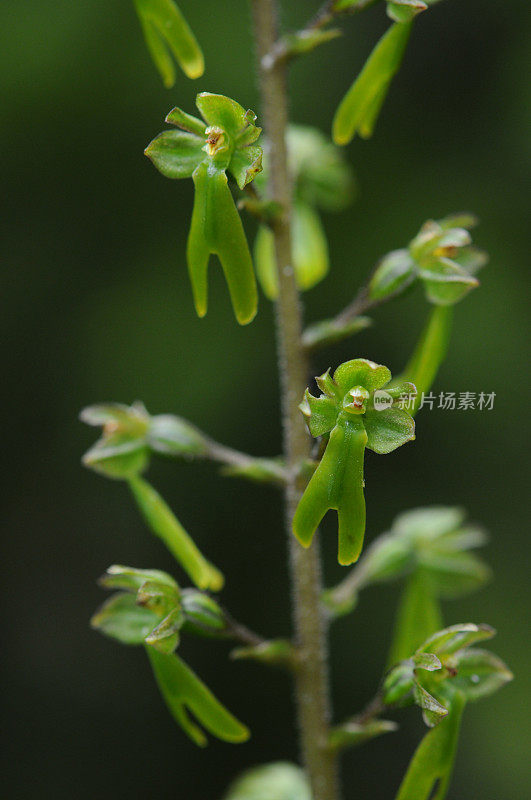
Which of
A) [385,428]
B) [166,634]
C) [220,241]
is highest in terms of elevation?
[220,241]

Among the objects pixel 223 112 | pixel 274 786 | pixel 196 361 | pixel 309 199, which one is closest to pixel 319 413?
pixel 223 112

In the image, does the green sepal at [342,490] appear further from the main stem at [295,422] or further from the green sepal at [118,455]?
the green sepal at [118,455]

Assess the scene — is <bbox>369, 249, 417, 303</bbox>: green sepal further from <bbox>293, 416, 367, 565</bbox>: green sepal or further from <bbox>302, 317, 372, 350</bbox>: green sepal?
<bbox>293, 416, 367, 565</bbox>: green sepal

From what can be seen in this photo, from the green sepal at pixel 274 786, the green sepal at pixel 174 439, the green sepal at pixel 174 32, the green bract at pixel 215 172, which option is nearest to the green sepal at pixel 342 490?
the green bract at pixel 215 172

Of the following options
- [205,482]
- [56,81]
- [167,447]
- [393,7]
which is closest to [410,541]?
[167,447]

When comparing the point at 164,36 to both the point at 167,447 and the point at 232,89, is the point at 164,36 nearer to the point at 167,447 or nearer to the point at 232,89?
the point at 167,447

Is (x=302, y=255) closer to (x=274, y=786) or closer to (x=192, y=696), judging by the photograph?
(x=192, y=696)
